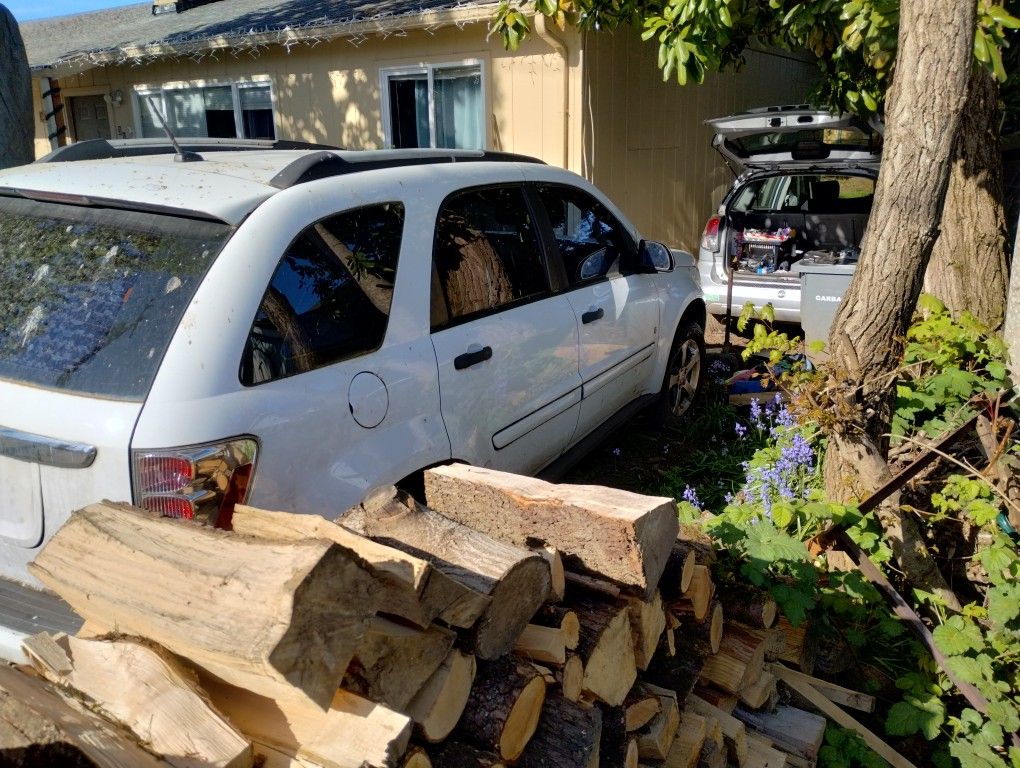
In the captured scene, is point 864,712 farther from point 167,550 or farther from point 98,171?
point 98,171

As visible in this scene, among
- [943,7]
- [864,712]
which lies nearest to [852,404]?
[864,712]

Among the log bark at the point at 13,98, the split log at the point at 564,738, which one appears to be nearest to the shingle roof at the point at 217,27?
the log bark at the point at 13,98

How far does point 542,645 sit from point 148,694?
94 cm

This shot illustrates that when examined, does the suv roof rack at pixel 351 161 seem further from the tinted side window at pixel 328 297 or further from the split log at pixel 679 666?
the split log at pixel 679 666

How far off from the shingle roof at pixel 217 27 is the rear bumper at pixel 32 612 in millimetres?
7135

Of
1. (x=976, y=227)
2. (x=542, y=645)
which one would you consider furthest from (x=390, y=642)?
(x=976, y=227)

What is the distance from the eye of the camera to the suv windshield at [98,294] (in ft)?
8.00

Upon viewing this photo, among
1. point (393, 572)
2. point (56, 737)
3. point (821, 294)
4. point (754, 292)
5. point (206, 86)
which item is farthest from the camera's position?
point (206, 86)

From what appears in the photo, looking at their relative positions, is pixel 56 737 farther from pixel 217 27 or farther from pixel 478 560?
pixel 217 27

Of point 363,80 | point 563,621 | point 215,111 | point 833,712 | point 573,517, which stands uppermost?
point 363,80

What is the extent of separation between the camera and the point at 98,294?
8.43 ft

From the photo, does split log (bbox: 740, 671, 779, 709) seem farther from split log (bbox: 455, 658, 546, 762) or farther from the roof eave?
the roof eave

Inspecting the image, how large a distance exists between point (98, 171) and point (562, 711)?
2344 mm

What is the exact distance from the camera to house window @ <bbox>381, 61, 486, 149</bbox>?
9.29 meters
